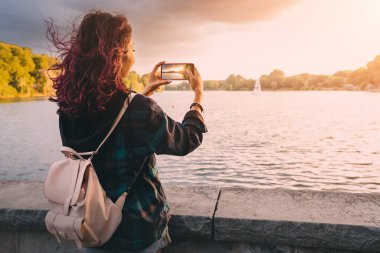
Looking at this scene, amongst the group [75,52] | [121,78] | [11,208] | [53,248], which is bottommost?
[53,248]

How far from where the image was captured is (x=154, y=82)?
2641mm

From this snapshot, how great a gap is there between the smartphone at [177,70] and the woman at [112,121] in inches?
15.4

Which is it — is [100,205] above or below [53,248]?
above

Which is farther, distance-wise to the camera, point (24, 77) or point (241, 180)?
point (24, 77)

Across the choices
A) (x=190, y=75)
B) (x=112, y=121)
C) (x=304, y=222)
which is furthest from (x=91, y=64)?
(x=304, y=222)

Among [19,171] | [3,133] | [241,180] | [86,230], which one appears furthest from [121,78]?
[3,133]

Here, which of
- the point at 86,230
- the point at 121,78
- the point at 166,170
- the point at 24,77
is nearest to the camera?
the point at 86,230

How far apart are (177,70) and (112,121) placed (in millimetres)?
701

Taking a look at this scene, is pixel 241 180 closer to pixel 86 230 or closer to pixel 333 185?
pixel 333 185

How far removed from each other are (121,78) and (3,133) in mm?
37305

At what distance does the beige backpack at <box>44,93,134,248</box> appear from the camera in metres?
2.00

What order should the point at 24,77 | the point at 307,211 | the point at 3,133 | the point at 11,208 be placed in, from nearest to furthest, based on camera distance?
the point at 307,211 < the point at 11,208 < the point at 3,133 < the point at 24,77

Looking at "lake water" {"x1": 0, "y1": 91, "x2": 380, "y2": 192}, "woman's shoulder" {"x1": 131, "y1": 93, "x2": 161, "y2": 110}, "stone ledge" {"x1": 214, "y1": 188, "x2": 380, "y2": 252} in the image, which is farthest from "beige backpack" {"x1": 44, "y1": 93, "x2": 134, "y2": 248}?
"lake water" {"x1": 0, "y1": 91, "x2": 380, "y2": 192}

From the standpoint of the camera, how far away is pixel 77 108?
205 centimetres
